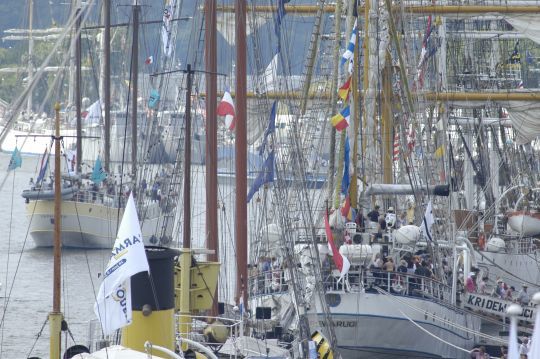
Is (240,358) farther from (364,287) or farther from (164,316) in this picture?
(364,287)

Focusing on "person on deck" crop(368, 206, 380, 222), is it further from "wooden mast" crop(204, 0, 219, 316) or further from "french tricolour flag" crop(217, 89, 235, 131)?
"wooden mast" crop(204, 0, 219, 316)

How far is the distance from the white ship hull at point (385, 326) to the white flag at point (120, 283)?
1841 centimetres

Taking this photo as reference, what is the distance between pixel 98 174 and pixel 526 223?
28794 millimetres

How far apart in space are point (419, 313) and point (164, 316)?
64.5 feet

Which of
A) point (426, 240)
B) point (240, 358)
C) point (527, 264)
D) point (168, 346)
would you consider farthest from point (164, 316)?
point (527, 264)

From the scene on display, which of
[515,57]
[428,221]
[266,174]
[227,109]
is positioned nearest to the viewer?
[227,109]

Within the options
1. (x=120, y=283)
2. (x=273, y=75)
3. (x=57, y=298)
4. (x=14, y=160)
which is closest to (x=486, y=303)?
(x=273, y=75)

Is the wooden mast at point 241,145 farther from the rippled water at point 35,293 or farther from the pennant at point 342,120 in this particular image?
the pennant at point 342,120

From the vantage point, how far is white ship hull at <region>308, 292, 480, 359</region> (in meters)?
42.5

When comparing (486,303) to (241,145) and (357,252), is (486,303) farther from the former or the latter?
(241,145)

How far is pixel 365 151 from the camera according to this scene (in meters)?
49.6

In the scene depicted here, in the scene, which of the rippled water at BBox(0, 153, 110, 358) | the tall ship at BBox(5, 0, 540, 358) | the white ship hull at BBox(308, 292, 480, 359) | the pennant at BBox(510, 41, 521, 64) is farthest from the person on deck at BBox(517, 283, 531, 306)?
the pennant at BBox(510, 41, 521, 64)

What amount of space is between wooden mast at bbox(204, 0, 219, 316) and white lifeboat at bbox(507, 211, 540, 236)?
22131mm

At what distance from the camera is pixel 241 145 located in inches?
1455
